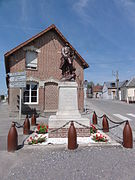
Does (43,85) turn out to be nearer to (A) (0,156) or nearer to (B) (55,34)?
(B) (55,34)

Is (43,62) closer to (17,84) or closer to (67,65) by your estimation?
(17,84)

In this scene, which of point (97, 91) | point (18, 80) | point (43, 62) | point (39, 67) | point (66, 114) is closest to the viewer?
point (66, 114)

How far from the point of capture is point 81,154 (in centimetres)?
399

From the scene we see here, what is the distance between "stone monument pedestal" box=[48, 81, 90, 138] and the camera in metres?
5.43

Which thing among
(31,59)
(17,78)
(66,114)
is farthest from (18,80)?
(66,114)

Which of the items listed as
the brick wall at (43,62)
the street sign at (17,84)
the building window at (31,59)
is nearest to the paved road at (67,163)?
the street sign at (17,84)

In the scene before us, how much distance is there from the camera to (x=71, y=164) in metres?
3.44

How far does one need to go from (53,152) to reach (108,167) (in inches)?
66.7

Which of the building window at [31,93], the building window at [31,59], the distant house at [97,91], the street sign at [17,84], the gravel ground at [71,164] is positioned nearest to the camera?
the gravel ground at [71,164]

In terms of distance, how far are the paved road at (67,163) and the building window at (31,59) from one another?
9.27 m

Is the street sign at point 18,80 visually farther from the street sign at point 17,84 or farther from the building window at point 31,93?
the building window at point 31,93

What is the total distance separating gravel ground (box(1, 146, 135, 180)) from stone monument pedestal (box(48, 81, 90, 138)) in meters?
1.07

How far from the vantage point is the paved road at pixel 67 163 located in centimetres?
298

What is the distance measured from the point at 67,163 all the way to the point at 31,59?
10.8m
